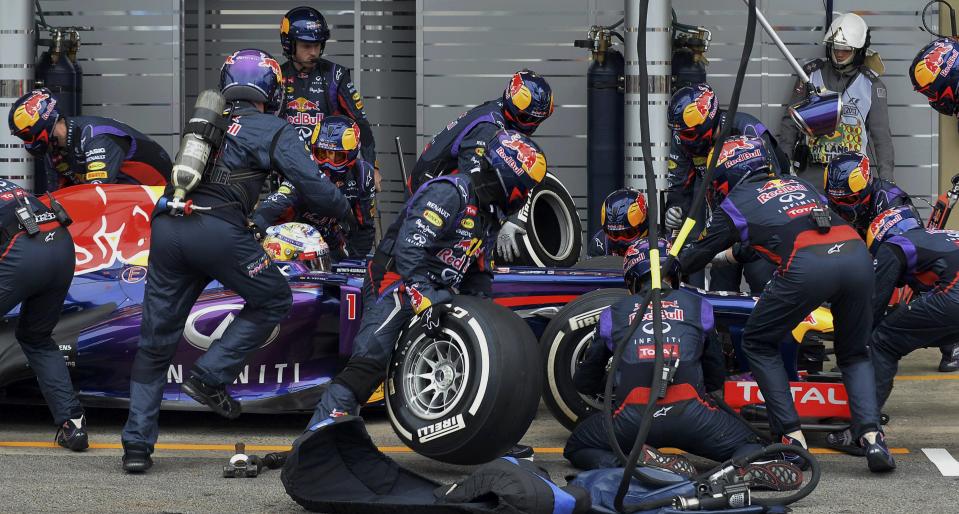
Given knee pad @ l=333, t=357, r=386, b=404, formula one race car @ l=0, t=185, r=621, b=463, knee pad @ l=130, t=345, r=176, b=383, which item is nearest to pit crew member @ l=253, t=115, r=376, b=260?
formula one race car @ l=0, t=185, r=621, b=463

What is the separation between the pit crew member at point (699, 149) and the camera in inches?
357

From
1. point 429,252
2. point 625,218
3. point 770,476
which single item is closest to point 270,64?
point 429,252

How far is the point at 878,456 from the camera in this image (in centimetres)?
706

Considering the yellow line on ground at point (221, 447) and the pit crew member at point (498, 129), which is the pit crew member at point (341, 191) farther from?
the yellow line on ground at point (221, 447)

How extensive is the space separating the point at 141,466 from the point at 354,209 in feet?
11.6

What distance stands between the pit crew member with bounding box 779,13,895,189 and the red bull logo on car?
104 inches

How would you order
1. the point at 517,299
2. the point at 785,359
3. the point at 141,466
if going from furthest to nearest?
1. the point at 517,299
2. the point at 785,359
3. the point at 141,466

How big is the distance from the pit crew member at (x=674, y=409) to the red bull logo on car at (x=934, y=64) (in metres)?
2.54

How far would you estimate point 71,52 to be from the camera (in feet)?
42.0

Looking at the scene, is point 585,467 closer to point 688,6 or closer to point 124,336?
point 124,336

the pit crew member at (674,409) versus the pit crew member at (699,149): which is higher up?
the pit crew member at (699,149)

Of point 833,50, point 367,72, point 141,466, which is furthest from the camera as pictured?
point 367,72

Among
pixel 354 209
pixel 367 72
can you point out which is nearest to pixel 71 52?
pixel 367 72

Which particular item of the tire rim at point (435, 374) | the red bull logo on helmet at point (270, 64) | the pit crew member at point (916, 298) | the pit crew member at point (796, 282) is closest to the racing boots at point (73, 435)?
the tire rim at point (435, 374)
